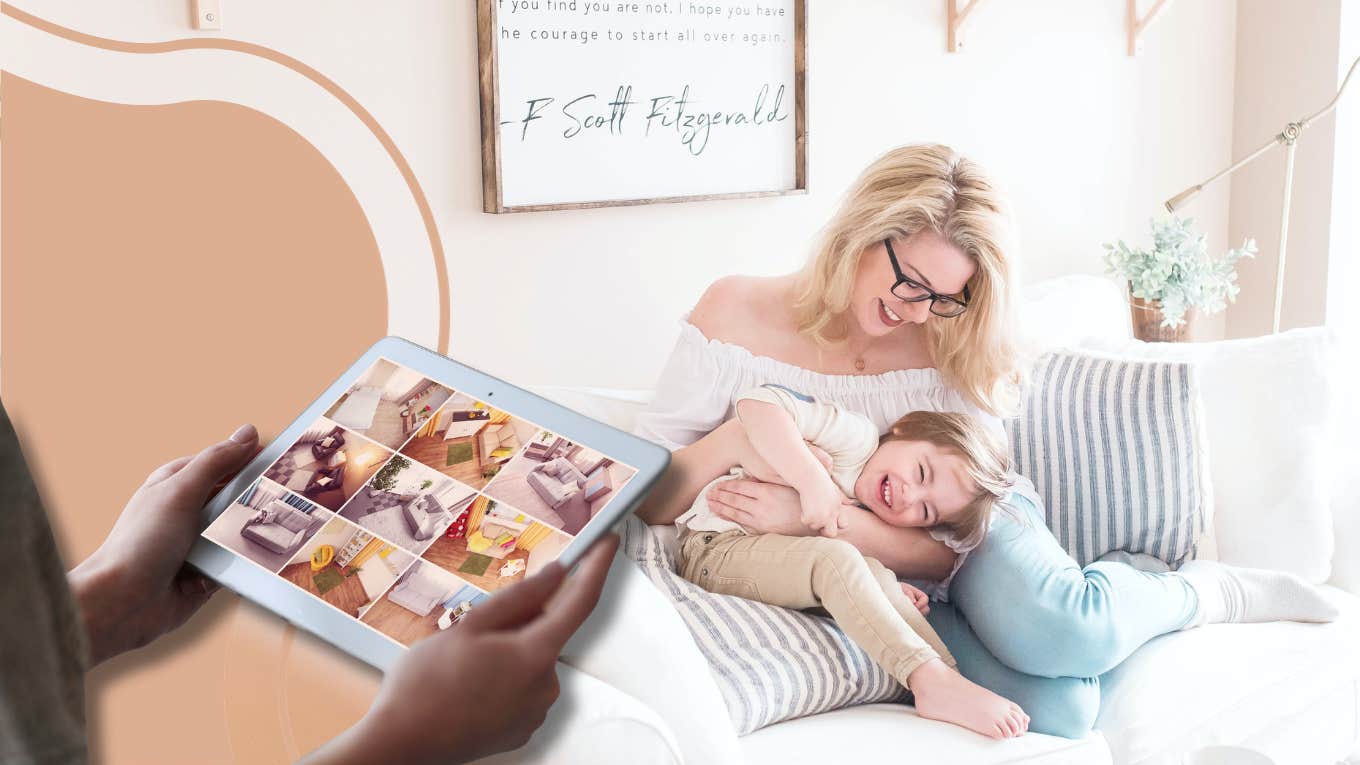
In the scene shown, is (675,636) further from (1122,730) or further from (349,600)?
(1122,730)

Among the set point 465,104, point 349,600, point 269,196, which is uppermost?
point 465,104

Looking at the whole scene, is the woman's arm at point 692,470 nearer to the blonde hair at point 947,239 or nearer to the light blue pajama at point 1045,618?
the blonde hair at point 947,239

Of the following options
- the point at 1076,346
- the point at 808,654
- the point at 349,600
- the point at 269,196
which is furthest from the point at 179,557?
the point at 1076,346

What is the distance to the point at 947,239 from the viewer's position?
1622 millimetres

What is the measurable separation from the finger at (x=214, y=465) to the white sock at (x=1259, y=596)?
1421 millimetres

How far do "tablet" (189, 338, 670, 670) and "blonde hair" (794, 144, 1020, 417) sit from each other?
92cm

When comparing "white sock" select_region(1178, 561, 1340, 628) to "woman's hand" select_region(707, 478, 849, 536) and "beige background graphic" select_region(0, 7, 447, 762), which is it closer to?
"woman's hand" select_region(707, 478, 849, 536)

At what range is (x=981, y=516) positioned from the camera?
159 cm

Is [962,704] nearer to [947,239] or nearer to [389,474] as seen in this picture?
[947,239]

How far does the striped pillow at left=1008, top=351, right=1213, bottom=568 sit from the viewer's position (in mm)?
1823

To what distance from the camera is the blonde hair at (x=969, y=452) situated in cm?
157

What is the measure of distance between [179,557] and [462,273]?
1121mm

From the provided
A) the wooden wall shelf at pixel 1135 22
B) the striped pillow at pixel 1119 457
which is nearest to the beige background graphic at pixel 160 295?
the striped pillow at pixel 1119 457
